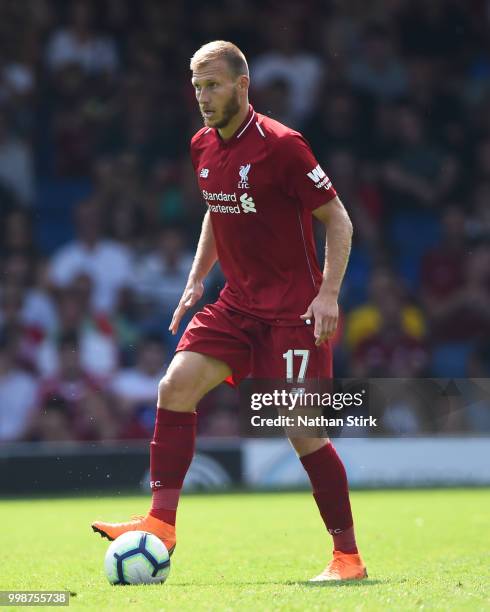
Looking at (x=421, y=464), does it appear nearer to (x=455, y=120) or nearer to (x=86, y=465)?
(x=86, y=465)

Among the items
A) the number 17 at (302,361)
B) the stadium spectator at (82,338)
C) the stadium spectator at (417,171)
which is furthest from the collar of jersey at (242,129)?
the stadium spectator at (417,171)

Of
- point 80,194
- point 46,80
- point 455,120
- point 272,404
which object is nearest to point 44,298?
point 80,194

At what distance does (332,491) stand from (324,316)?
2.39 ft

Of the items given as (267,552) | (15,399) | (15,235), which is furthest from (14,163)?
(267,552)

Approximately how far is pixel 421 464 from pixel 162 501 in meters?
5.90

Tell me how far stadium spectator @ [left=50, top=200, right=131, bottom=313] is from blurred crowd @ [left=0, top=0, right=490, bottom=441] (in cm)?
2

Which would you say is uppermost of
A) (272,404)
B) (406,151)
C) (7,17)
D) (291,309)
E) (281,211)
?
(7,17)

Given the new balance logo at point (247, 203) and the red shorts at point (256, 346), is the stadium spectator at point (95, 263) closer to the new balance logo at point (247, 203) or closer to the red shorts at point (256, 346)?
the red shorts at point (256, 346)

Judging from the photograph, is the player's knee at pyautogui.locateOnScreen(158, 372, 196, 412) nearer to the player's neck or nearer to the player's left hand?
the player's left hand

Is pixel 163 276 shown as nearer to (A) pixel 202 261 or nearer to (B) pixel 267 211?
(A) pixel 202 261

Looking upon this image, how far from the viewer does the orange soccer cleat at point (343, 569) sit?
5191mm

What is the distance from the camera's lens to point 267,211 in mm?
5348

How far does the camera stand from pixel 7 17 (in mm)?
14172

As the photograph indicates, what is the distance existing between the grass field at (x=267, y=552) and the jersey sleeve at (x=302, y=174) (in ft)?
4.84
